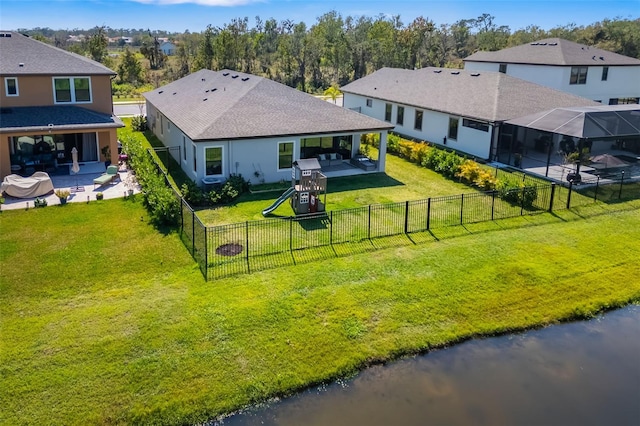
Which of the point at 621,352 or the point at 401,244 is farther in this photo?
the point at 401,244

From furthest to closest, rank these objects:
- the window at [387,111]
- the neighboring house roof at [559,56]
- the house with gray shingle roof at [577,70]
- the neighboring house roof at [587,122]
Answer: the neighboring house roof at [559,56] → the house with gray shingle roof at [577,70] → the window at [387,111] → the neighboring house roof at [587,122]

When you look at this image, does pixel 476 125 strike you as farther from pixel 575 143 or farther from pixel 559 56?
pixel 559 56

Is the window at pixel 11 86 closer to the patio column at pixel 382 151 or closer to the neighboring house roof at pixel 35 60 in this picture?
the neighboring house roof at pixel 35 60

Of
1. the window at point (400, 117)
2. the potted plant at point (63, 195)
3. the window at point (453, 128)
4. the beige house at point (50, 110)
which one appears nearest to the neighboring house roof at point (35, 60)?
the beige house at point (50, 110)

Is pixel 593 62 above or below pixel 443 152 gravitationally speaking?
above

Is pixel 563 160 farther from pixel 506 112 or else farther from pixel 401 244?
pixel 401 244

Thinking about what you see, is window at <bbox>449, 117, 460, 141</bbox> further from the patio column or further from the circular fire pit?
the circular fire pit

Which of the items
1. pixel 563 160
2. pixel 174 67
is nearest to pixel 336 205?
pixel 563 160
